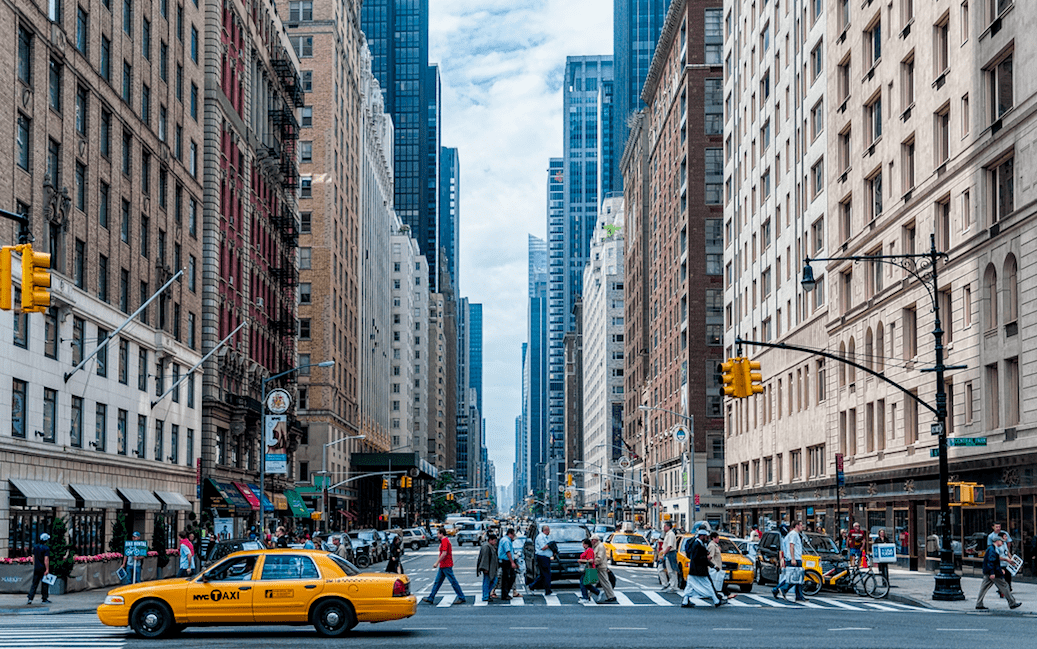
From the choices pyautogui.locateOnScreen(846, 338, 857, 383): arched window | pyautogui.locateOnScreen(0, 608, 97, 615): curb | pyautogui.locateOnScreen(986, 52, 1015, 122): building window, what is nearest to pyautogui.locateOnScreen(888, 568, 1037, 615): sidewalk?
pyautogui.locateOnScreen(986, 52, 1015, 122): building window

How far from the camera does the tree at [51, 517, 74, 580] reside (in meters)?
34.6

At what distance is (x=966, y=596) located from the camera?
3288 centimetres

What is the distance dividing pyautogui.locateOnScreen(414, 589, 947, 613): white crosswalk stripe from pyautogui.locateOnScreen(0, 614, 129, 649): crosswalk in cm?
814

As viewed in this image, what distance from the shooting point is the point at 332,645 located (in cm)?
1975

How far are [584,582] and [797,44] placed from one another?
48041 millimetres

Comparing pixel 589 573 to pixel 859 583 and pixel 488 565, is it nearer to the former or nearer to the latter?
pixel 488 565

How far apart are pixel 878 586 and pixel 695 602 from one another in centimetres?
674

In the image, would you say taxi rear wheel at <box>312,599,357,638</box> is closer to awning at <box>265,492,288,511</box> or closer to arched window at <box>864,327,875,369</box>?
arched window at <box>864,327,875,369</box>

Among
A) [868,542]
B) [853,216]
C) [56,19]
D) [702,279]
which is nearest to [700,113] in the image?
[702,279]

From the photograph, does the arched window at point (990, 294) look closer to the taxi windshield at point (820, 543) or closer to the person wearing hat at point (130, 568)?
the taxi windshield at point (820, 543)

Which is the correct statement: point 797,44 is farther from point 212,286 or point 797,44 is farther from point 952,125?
point 212,286

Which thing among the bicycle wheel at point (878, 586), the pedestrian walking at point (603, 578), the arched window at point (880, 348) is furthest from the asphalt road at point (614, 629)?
the arched window at point (880, 348)

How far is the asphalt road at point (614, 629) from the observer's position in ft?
65.5

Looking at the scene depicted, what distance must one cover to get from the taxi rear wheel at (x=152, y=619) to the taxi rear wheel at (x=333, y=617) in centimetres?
249
